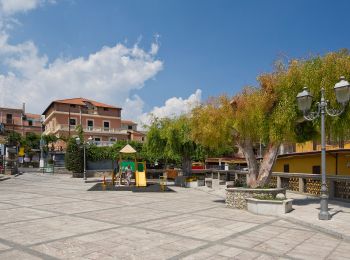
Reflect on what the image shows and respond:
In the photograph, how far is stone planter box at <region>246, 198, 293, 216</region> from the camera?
11734 mm

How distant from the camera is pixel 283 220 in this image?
11.0 metres

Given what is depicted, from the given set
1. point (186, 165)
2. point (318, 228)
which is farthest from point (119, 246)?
point (186, 165)

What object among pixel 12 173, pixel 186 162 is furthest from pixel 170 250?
pixel 12 173

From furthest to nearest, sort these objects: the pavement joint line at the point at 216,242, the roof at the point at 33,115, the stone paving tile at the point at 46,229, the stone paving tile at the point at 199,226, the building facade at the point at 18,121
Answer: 1. the roof at the point at 33,115
2. the building facade at the point at 18,121
3. the stone paving tile at the point at 199,226
4. the stone paving tile at the point at 46,229
5. the pavement joint line at the point at 216,242

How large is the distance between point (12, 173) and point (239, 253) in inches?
1533

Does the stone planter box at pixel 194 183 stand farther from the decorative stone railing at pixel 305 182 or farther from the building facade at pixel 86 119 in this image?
the building facade at pixel 86 119

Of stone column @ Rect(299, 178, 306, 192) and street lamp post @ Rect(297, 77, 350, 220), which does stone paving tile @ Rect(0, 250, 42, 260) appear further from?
stone column @ Rect(299, 178, 306, 192)

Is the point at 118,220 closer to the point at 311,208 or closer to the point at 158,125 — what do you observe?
the point at 311,208

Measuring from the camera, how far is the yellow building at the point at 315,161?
1902cm

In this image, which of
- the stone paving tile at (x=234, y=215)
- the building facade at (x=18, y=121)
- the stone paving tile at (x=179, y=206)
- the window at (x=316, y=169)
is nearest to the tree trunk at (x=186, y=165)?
the window at (x=316, y=169)

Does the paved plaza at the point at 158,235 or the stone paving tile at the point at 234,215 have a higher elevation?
the paved plaza at the point at 158,235

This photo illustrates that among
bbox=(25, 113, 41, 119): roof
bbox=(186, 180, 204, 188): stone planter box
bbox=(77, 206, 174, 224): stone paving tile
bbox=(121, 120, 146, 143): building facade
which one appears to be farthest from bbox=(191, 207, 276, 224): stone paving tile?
bbox=(25, 113, 41, 119): roof

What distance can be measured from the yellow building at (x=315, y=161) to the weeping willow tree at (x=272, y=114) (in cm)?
274

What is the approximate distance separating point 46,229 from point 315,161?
16.6m
